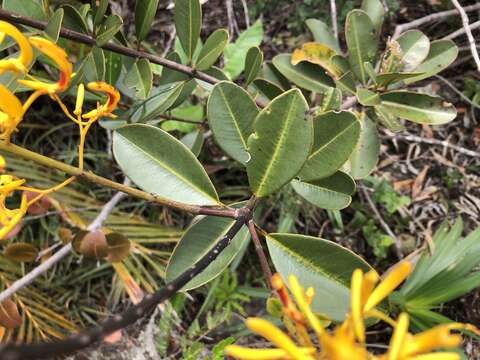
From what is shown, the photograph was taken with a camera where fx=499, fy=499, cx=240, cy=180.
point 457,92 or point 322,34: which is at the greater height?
point 322,34

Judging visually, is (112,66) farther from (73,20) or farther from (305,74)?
(305,74)

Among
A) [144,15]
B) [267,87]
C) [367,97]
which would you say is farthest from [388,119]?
[144,15]

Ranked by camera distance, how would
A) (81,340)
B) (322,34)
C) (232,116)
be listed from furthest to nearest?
(322,34) < (232,116) < (81,340)

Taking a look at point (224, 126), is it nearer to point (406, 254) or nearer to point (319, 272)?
point (319, 272)

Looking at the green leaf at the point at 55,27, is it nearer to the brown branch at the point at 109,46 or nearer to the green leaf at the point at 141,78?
the brown branch at the point at 109,46

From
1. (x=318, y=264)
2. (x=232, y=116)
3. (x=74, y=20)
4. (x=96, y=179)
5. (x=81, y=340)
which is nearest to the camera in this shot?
(x=81, y=340)

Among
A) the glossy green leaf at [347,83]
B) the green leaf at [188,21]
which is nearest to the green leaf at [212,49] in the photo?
the green leaf at [188,21]

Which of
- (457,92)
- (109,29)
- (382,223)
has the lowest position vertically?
(382,223)

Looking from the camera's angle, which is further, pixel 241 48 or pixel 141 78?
pixel 241 48
